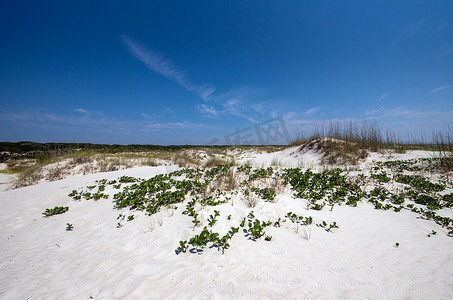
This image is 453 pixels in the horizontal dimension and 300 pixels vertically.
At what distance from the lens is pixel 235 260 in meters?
2.40

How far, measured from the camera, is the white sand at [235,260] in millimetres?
1913

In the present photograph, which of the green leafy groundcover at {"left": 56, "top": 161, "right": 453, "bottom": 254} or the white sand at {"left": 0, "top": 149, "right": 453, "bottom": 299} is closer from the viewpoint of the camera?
the white sand at {"left": 0, "top": 149, "right": 453, "bottom": 299}

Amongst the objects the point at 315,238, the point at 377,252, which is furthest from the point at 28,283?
the point at 377,252

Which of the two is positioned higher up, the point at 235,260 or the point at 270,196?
the point at 270,196

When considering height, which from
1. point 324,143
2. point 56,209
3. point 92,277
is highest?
point 324,143

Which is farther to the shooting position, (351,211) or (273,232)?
(351,211)

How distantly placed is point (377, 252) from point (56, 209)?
7630 millimetres

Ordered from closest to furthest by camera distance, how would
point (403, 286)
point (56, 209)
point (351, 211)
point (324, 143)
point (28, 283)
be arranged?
point (403, 286) < point (28, 283) < point (351, 211) < point (56, 209) < point (324, 143)

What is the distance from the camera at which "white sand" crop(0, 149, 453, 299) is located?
1.91m

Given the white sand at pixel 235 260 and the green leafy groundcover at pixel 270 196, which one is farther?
the green leafy groundcover at pixel 270 196

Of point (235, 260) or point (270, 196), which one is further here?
point (270, 196)

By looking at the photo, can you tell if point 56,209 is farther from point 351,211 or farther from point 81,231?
point 351,211

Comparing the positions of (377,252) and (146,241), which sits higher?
(146,241)

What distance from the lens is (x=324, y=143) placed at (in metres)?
12.0
